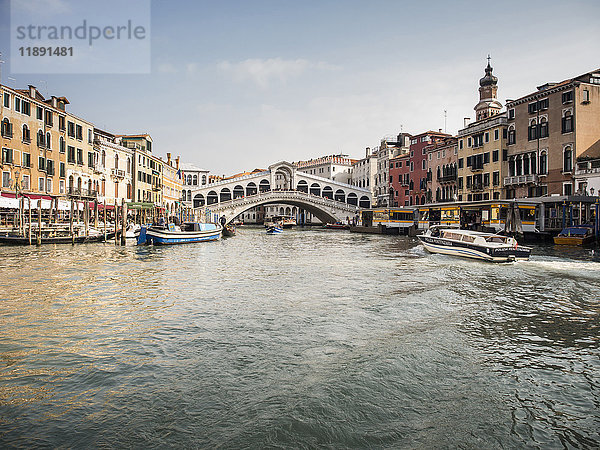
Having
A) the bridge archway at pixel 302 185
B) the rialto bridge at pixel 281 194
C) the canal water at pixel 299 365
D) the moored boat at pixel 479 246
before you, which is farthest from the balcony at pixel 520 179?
the bridge archway at pixel 302 185

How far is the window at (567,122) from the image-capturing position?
27.6 meters

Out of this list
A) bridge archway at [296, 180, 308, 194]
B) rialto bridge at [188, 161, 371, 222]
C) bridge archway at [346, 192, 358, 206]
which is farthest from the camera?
bridge archway at [296, 180, 308, 194]

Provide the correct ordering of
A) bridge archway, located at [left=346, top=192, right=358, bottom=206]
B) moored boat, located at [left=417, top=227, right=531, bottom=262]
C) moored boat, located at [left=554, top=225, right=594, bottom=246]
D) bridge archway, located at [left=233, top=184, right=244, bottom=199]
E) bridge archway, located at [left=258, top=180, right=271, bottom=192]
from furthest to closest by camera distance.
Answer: bridge archway, located at [left=346, top=192, right=358, bottom=206], bridge archway, located at [left=258, top=180, right=271, bottom=192], bridge archway, located at [left=233, top=184, right=244, bottom=199], moored boat, located at [left=554, top=225, right=594, bottom=246], moored boat, located at [left=417, top=227, right=531, bottom=262]

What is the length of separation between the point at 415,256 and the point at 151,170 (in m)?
32.4

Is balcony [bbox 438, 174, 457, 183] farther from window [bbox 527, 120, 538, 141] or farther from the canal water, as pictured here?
the canal water

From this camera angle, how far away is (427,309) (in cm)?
828

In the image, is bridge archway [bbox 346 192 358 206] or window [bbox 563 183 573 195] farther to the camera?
bridge archway [bbox 346 192 358 206]

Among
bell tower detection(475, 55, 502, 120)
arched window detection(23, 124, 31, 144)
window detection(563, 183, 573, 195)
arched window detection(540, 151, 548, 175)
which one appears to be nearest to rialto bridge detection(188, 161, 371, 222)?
bell tower detection(475, 55, 502, 120)

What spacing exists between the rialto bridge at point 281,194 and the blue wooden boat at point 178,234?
1852 centimetres

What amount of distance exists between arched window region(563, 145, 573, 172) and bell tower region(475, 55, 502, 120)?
55.3 feet

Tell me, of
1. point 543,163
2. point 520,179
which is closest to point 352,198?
point 520,179

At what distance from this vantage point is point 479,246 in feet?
52.7

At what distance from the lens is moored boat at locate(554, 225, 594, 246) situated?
882 inches

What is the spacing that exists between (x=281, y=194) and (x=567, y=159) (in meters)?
30.8
